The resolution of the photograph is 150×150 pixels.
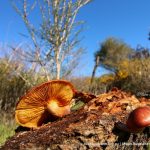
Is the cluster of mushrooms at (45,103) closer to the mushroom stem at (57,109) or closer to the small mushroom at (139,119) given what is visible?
the mushroom stem at (57,109)

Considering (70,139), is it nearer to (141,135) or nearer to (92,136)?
(92,136)

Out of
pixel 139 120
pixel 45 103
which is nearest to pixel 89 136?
pixel 139 120

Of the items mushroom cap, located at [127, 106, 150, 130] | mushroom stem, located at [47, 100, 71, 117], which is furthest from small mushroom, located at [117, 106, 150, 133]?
mushroom stem, located at [47, 100, 71, 117]

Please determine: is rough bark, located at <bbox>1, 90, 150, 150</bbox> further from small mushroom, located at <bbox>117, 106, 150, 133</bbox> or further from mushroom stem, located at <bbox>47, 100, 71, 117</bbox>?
mushroom stem, located at <bbox>47, 100, 71, 117</bbox>

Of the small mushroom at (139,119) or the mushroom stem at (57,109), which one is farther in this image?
the mushroom stem at (57,109)

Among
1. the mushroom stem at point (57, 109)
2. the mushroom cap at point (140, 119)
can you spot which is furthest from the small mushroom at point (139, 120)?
the mushroom stem at point (57, 109)

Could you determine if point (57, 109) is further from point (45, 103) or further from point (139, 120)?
point (139, 120)

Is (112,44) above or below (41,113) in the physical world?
above

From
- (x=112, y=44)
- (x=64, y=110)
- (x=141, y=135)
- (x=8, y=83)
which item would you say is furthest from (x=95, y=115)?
(x=112, y=44)
